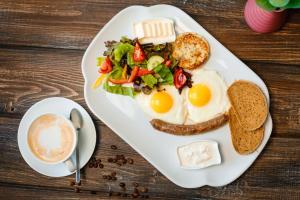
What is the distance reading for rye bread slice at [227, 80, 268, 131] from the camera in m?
2.61

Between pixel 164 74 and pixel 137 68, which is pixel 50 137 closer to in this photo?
pixel 137 68

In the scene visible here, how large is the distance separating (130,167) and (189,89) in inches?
23.6

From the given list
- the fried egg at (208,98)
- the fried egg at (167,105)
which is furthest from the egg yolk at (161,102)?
the fried egg at (208,98)

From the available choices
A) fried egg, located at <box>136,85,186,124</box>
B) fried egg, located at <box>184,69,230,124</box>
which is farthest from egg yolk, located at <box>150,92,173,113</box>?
fried egg, located at <box>184,69,230,124</box>

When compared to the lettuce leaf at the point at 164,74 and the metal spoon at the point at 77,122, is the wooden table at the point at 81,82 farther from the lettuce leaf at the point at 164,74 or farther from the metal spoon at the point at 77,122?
the lettuce leaf at the point at 164,74

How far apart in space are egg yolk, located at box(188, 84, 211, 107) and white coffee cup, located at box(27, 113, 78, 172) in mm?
737

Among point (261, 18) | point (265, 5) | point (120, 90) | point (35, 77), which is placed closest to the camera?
point (265, 5)

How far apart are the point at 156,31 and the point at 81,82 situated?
56 cm

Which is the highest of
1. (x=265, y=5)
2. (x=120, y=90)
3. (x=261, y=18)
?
(x=265, y=5)

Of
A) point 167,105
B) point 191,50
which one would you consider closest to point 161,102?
point 167,105

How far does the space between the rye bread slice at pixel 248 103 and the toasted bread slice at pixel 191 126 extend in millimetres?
99

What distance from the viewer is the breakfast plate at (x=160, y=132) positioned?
8.64ft

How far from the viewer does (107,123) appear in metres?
2.65

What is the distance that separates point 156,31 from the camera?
2.67m
